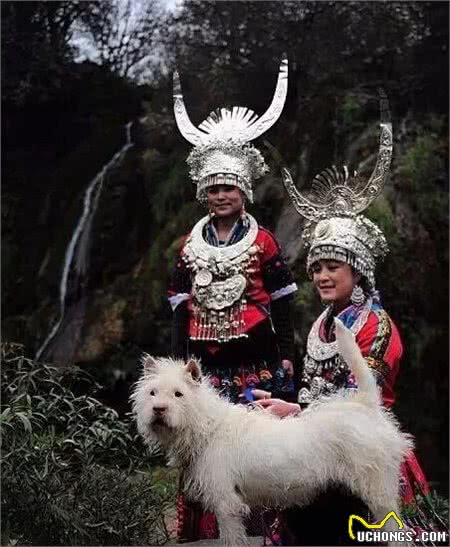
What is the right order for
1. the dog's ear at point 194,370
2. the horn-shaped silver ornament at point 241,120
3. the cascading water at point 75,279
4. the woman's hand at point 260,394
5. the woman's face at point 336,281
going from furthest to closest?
the cascading water at point 75,279, the horn-shaped silver ornament at point 241,120, the woman's hand at point 260,394, the woman's face at point 336,281, the dog's ear at point 194,370

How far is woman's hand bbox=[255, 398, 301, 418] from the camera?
354 cm

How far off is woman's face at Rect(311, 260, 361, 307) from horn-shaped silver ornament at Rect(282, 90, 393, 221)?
287 millimetres

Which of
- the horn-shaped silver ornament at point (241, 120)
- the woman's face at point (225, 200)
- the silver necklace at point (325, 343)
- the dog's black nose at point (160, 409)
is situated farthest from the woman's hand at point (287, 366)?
the horn-shaped silver ornament at point (241, 120)

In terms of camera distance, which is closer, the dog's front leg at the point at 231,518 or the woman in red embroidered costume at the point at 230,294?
the dog's front leg at the point at 231,518

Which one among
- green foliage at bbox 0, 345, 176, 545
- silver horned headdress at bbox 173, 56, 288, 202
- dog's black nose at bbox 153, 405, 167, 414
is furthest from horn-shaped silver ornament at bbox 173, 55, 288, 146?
green foliage at bbox 0, 345, 176, 545

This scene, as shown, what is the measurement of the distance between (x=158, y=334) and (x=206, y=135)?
4398 mm

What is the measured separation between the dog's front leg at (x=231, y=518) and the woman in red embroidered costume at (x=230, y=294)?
689mm

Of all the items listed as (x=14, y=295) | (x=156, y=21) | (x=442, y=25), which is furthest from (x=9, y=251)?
(x=442, y=25)

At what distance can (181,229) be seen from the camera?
8516mm

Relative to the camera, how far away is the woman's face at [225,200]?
13.4 ft

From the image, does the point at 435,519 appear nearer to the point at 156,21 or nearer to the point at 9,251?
the point at 156,21

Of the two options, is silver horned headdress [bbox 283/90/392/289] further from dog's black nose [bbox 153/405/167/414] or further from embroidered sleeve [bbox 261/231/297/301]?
dog's black nose [bbox 153/405/167/414]

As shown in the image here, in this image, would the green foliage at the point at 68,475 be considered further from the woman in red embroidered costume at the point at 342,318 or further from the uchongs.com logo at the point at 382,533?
the uchongs.com logo at the point at 382,533

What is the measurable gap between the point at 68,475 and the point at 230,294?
1.26 metres
